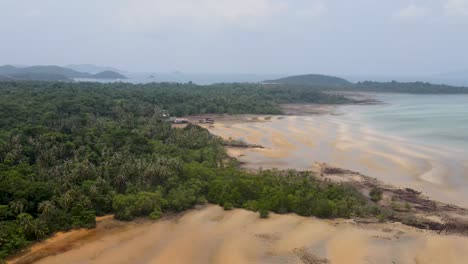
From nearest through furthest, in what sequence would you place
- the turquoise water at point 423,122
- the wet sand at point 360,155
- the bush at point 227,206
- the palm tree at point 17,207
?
the palm tree at point 17,207
the bush at point 227,206
the wet sand at point 360,155
the turquoise water at point 423,122

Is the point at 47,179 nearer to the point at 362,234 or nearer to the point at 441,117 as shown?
the point at 362,234

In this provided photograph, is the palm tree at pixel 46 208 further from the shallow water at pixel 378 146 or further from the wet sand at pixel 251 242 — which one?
the shallow water at pixel 378 146

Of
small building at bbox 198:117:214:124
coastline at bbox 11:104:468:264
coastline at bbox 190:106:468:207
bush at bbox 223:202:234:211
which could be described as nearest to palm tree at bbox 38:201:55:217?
coastline at bbox 11:104:468:264

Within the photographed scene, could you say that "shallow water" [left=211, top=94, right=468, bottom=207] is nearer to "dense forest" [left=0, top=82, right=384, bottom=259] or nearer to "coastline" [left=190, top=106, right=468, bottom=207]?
"coastline" [left=190, top=106, right=468, bottom=207]

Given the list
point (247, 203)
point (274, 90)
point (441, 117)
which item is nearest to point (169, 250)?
point (247, 203)

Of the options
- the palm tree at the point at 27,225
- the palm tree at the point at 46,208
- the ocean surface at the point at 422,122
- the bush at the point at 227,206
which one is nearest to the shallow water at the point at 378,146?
the ocean surface at the point at 422,122

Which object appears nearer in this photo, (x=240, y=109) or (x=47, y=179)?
(x=47, y=179)
